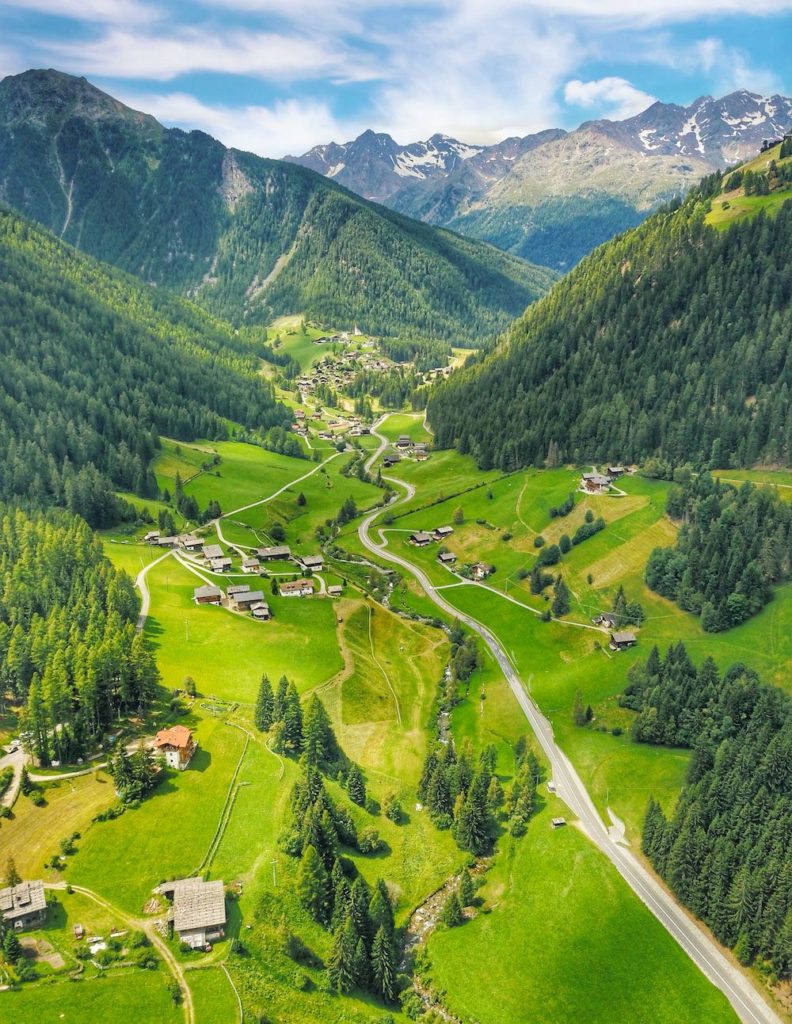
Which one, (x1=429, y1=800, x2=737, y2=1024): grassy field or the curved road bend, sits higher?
the curved road bend

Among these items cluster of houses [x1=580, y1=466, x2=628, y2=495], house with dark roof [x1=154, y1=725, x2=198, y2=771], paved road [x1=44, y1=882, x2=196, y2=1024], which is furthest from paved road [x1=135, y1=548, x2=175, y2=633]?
cluster of houses [x1=580, y1=466, x2=628, y2=495]

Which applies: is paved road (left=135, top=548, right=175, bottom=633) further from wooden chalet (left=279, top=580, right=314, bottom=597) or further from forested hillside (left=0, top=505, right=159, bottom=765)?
wooden chalet (left=279, top=580, right=314, bottom=597)

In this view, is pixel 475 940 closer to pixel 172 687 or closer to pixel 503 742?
pixel 503 742

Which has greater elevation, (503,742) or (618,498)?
(618,498)

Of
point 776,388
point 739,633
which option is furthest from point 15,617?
point 776,388

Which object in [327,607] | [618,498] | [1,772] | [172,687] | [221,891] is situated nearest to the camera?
[221,891]

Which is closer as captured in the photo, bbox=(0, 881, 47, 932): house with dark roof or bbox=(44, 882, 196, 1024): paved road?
bbox=(44, 882, 196, 1024): paved road

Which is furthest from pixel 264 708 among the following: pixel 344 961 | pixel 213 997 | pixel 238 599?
pixel 213 997
